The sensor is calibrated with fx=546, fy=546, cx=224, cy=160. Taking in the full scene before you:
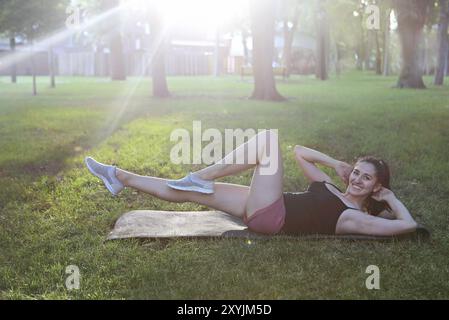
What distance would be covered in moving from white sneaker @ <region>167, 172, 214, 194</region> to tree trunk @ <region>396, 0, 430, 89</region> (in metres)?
16.9

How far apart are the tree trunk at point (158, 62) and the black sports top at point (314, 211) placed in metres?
13.5

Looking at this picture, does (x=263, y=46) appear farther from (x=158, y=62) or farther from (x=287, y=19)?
(x=287, y=19)

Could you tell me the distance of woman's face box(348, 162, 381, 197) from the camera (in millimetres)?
4355

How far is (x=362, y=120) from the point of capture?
10.9 m

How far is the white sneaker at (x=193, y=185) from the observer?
4461 millimetres

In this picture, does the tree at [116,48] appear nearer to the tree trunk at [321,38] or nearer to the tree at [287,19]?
the tree at [287,19]

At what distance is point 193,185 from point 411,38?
60.6 feet

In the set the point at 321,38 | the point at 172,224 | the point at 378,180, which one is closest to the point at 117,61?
the point at 321,38

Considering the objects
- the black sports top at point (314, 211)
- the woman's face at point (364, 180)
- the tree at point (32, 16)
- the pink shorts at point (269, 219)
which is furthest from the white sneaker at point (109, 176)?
the tree at point (32, 16)

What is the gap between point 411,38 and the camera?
20.7 meters

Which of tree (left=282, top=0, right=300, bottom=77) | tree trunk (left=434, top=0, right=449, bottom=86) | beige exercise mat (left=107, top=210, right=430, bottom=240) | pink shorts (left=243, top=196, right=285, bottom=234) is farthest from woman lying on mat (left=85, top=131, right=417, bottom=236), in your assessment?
tree (left=282, top=0, right=300, bottom=77)

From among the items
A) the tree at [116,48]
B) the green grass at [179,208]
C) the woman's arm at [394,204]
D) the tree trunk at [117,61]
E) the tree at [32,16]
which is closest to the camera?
the green grass at [179,208]

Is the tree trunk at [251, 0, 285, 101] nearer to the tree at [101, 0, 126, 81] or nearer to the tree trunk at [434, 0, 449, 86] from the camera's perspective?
the tree trunk at [434, 0, 449, 86]

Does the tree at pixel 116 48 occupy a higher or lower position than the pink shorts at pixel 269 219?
higher
